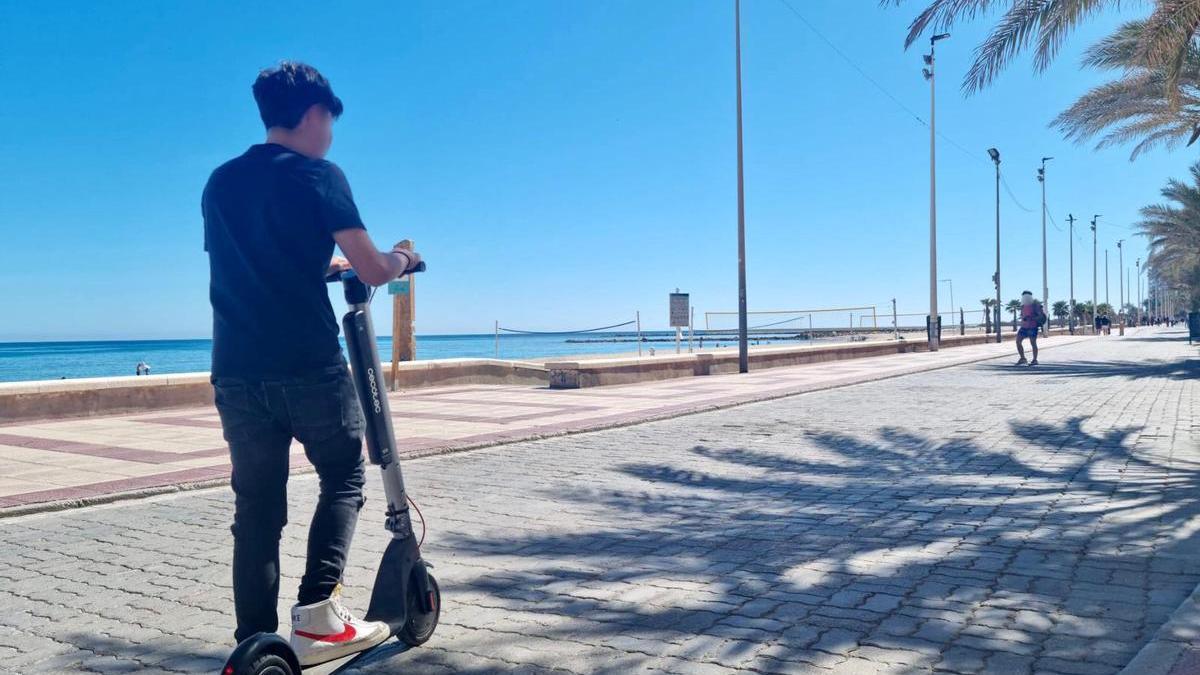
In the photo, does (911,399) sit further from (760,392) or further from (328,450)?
(328,450)

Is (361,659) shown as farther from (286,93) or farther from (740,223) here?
(740,223)

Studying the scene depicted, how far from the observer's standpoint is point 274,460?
105 inches

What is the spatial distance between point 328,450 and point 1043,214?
63198 millimetres

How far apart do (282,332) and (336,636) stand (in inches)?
35.9

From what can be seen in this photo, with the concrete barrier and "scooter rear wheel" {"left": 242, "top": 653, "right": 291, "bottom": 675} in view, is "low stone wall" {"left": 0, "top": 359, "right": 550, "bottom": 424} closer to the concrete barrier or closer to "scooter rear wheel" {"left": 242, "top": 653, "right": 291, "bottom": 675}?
the concrete barrier

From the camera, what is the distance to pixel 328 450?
2.71 meters

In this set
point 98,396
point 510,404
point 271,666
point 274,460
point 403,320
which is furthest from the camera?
point 403,320

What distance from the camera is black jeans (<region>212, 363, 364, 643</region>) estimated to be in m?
2.62

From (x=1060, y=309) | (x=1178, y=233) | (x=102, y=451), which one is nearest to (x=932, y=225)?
(x=1178, y=233)

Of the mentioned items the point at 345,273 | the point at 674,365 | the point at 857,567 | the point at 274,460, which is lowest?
the point at 857,567

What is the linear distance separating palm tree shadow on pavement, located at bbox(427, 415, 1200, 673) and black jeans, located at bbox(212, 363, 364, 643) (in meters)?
0.90

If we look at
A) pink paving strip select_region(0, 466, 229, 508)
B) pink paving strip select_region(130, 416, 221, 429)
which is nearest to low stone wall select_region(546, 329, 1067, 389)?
pink paving strip select_region(130, 416, 221, 429)

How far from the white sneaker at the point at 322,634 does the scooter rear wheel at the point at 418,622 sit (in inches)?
12.2

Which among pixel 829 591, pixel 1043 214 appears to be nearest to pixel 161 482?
pixel 829 591
